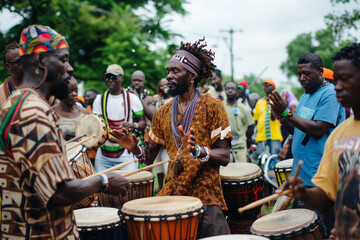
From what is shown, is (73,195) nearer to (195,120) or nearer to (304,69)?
(195,120)

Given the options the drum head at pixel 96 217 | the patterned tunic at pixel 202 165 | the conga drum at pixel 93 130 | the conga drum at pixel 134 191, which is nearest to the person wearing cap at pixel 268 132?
the conga drum at pixel 93 130

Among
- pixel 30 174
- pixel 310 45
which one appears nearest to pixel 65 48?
pixel 30 174

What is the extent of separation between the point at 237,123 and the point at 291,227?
18.8 ft

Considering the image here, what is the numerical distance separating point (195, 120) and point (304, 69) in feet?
4.34

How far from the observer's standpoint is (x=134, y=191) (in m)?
5.02

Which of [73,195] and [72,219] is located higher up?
[73,195]

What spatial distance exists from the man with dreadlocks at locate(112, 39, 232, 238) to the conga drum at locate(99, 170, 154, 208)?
0.71 metres

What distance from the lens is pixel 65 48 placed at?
2668 millimetres

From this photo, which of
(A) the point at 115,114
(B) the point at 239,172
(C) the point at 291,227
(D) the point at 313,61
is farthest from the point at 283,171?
(A) the point at 115,114

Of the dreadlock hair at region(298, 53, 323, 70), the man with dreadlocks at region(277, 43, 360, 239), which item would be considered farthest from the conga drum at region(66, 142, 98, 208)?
the dreadlock hair at region(298, 53, 323, 70)

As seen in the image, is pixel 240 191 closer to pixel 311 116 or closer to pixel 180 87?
pixel 311 116

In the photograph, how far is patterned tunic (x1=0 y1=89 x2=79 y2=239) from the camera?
2.32 meters

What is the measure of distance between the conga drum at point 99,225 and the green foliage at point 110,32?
12.7m

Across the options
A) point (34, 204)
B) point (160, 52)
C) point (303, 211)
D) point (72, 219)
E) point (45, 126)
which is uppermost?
point (160, 52)
